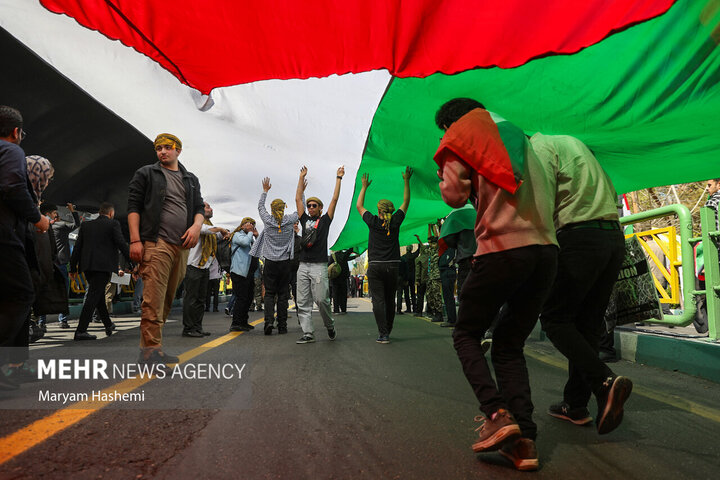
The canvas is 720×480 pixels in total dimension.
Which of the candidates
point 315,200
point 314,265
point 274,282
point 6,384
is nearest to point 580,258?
point 6,384

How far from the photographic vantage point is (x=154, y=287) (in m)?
3.62

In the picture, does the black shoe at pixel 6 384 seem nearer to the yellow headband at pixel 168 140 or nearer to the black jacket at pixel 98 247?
the yellow headband at pixel 168 140

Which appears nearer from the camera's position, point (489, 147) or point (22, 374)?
point (489, 147)

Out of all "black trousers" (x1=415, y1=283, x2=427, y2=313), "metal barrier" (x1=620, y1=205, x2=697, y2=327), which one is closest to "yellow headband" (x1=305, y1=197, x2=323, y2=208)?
"metal barrier" (x1=620, y1=205, x2=697, y2=327)

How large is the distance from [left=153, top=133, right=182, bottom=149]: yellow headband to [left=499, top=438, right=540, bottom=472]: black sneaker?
3.44 m

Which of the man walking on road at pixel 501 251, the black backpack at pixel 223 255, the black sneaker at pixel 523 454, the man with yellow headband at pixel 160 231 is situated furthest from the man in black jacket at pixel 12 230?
the black backpack at pixel 223 255

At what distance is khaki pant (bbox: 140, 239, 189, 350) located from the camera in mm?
3596

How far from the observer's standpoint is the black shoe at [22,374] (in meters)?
3.05

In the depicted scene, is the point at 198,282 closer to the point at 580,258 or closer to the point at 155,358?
the point at 155,358

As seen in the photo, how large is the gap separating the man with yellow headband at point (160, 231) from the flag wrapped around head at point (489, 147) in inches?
101

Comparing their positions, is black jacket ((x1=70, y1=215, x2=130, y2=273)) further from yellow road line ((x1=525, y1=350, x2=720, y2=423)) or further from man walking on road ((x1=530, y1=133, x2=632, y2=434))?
yellow road line ((x1=525, y1=350, x2=720, y2=423))

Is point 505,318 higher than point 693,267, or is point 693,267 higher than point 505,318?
point 693,267

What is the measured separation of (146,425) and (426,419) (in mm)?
1425

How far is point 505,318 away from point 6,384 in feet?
10.1
